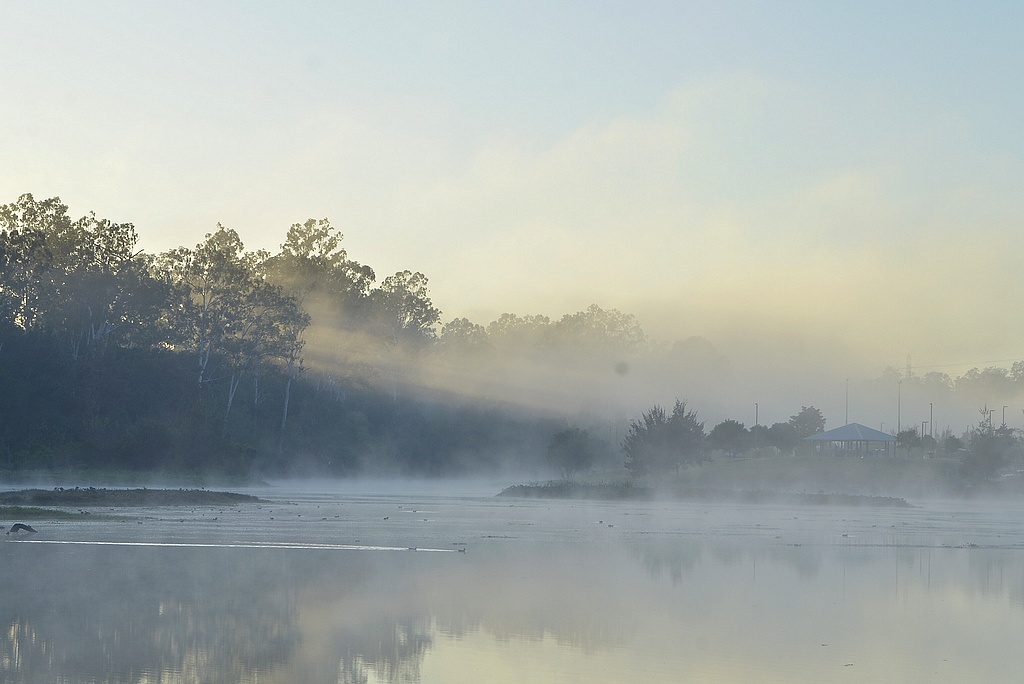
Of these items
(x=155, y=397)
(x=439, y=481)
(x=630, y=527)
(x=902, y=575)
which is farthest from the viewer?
(x=439, y=481)

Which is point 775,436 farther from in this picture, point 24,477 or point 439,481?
point 24,477

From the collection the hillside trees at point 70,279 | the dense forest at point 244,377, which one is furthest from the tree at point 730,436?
the hillside trees at point 70,279

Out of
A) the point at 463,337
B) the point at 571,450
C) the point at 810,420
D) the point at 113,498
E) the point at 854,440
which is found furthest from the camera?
the point at 463,337

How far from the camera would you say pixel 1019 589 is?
779 inches

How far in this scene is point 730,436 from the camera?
96.4 metres

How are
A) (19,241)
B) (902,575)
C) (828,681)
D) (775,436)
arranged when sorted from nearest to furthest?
(828,681) < (902,575) < (19,241) < (775,436)

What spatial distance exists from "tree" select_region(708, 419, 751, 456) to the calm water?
64.8m

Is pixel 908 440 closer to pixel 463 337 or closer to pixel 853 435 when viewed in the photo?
pixel 853 435

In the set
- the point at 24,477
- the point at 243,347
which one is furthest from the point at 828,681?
the point at 243,347

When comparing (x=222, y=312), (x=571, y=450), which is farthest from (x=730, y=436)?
(x=222, y=312)

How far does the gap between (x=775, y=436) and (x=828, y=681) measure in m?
98.1

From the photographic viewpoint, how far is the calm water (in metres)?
12.0

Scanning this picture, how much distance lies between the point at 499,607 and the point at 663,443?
171ft

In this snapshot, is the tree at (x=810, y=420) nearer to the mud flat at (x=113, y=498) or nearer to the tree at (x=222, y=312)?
the tree at (x=222, y=312)
